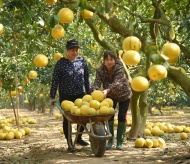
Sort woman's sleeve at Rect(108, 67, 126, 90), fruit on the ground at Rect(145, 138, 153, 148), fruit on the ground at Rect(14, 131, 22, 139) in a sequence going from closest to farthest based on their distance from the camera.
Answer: woman's sleeve at Rect(108, 67, 126, 90)
fruit on the ground at Rect(145, 138, 153, 148)
fruit on the ground at Rect(14, 131, 22, 139)

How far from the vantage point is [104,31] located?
30.1ft

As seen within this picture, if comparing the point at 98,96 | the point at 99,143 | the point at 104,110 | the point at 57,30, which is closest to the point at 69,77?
the point at 98,96

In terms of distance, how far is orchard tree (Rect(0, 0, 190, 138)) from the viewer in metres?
A: 3.55

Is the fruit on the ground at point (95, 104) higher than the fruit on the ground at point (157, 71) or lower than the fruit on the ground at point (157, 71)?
lower

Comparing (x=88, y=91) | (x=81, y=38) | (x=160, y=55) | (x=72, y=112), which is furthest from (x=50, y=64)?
(x=160, y=55)

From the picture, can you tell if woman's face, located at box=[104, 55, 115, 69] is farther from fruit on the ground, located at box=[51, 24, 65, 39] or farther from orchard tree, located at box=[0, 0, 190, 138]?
fruit on the ground, located at box=[51, 24, 65, 39]

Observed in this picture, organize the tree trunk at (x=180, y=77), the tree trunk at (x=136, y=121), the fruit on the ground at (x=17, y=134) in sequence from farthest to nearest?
the fruit on the ground at (x=17, y=134)
the tree trunk at (x=136, y=121)
the tree trunk at (x=180, y=77)

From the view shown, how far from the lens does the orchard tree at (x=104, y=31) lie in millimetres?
3551

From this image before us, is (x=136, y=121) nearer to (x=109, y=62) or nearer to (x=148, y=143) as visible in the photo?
(x=148, y=143)

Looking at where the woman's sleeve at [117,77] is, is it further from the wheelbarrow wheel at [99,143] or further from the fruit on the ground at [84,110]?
the fruit on the ground at [84,110]

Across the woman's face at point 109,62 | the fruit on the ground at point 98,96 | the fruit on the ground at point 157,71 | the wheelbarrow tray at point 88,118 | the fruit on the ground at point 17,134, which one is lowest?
the fruit on the ground at point 17,134

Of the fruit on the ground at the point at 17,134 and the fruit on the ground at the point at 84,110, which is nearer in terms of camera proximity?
the fruit on the ground at the point at 84,110

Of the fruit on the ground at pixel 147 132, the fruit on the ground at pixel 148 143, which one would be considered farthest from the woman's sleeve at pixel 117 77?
the fruit on the ground at pixel 147 132

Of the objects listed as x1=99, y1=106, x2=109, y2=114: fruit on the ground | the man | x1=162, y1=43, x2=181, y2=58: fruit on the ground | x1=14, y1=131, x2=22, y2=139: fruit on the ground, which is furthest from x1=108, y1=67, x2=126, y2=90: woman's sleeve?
x1=14, y1=131, x2=22, y2=139: fruit on the ground
